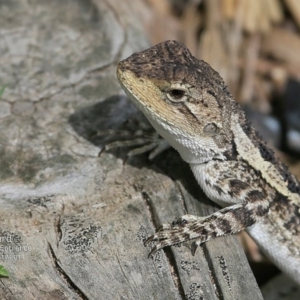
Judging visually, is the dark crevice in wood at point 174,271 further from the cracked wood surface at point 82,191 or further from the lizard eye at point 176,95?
the lizard eye at point 176,95

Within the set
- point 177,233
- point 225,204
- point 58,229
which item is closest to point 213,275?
point 177,233

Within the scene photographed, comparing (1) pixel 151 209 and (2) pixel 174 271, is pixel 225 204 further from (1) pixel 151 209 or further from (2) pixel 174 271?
(2) pixel 174 271

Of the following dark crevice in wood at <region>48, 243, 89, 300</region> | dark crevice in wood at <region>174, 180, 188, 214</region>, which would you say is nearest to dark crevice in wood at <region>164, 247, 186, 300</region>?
dark crevice in wood at <region>174, 180, 188, 214</region>

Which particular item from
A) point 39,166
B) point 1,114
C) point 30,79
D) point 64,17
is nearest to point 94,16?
point 64,17

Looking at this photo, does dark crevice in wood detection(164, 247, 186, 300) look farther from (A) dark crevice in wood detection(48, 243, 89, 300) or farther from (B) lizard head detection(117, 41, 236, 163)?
(B) lizard head detection(117, 41, 236, 163)

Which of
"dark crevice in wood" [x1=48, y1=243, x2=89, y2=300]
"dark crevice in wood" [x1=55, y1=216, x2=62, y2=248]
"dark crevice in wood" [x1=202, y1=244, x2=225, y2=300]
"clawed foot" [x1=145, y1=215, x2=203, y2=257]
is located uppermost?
"clawed foot" [x1=145, y1=215, x2=203, y2=257]

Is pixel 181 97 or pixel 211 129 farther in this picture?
pixel 211 129

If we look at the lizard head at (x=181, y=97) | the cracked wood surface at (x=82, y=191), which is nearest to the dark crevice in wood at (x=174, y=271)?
the cracked wood surface at (x=82, y=191)

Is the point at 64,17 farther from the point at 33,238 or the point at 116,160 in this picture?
the point at 33,238
